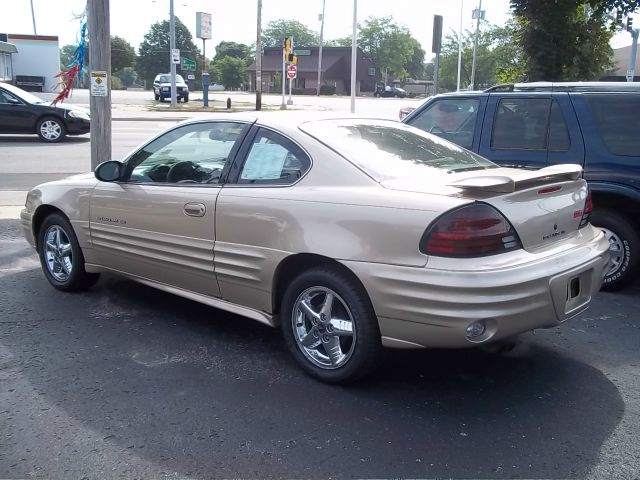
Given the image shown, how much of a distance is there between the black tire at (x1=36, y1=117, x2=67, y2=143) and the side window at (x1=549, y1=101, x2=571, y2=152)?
1482 centimetres

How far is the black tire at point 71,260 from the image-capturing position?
17.6 feet

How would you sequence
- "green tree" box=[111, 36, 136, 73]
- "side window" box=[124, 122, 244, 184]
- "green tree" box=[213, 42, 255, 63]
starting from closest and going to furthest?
1. "side window" box=[124, 122, 244, 184]
2. "green tree" box=[111, 36, 136, 73]
3. "green tree" box=[213, 42, 255, 63]

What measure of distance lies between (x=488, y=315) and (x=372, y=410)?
817 millimetres

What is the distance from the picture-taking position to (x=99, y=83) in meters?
8.23

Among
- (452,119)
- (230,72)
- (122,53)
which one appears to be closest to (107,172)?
(452,119)

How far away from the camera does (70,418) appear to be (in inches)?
133

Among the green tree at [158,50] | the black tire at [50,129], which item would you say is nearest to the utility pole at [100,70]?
the black tire at [50,129]

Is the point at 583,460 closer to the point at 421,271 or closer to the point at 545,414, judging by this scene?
the point at 545,414

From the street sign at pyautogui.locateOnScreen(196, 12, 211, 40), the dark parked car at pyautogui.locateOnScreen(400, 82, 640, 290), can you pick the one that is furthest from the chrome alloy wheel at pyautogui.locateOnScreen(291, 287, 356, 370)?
the street sign at pyautogui.locateOnScreen(196, 12, 211, 40)

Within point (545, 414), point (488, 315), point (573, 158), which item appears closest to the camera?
point (488, 315)

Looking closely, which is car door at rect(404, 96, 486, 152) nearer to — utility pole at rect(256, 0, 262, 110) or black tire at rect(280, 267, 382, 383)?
black tire at rect(280, 267, 382, 383)

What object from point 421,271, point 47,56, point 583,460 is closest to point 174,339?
point 421,271

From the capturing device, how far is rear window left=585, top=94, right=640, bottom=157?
550 cm

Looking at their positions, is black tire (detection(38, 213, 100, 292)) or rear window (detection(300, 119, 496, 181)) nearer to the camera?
rear window (detection(300, 119, 496, 181))
